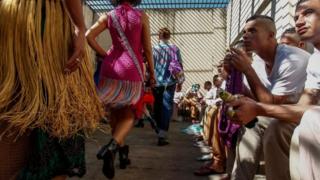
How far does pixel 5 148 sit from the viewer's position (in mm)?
2117

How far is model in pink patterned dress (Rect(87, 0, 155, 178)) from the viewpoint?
3.51 meters

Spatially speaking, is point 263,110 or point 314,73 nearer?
point 263,110

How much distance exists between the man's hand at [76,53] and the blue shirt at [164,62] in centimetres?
362

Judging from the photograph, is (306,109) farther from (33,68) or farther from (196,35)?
(196,35)

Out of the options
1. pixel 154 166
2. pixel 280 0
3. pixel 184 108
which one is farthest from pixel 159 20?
pixel 154 166

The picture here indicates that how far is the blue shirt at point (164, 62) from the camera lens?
5.90 m

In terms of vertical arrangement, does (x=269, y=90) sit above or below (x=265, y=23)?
below

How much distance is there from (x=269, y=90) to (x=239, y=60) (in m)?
0.28

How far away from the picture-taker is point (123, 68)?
3.60 metres

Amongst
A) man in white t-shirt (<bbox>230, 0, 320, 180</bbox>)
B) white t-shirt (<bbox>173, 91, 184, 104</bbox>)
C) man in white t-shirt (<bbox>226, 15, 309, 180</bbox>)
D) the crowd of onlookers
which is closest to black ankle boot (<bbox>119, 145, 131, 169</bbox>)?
the crowd of onlookers

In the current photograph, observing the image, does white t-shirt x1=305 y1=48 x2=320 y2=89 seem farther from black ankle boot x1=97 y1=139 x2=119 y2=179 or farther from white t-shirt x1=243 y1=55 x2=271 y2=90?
black ankle boot x1=97 y1=139 x2=119 y2=179

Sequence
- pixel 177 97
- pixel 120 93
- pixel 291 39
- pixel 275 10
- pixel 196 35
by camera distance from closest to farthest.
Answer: pixel 120 93 → pixel 291 39 → pixel 275 10 → pixel 177 97 → pixel 196 35

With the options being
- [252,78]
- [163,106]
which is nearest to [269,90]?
[252,78]

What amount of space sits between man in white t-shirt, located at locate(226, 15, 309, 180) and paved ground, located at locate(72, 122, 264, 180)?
1.00 metres
